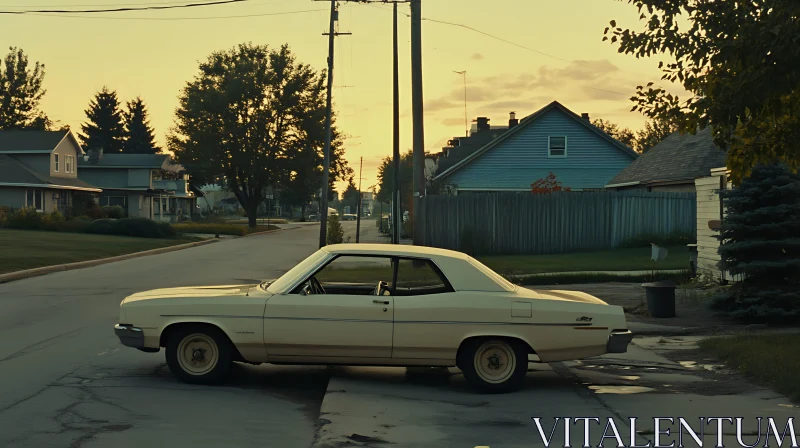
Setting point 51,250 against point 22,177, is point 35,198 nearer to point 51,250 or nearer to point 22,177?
point 22,177

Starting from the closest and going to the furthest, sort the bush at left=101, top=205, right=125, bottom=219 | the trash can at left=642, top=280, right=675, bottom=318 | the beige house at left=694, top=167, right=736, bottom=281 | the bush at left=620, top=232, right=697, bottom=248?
the trash can at left=642, top=280, right=675, bottom=318, the beige house at left=694, top=167, right=736, bottom=281, the bush at left=620, top=232, right=697, bottom=248, the bush at left=101, top=205, right=125, bottom=219

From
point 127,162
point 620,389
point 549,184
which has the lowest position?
point 620,389

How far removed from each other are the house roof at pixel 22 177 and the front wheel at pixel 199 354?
183 ft

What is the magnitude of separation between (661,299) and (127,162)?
258 feet

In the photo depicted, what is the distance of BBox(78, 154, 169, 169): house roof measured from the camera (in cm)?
8681

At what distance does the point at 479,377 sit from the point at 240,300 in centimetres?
242

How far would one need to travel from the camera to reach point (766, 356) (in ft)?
34.7

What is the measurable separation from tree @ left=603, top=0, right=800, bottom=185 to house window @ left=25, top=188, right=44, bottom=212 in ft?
188

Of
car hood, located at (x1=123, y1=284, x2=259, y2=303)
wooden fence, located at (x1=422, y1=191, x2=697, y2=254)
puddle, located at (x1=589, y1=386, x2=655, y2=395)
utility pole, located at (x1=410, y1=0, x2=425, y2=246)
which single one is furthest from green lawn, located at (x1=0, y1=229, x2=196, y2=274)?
puddle, located at (x1=589, y1=386, x2=655, y2=395)

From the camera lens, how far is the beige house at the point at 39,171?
6131 centimetres

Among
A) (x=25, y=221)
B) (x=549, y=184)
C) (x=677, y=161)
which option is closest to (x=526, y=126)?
(x=549, y=184)

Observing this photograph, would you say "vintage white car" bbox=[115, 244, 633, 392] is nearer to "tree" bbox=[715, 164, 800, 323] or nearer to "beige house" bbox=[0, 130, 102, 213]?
"tree" bbox=[715, 164, 800, 323]

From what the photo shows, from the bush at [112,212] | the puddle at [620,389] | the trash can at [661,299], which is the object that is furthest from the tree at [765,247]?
the bush at [112,212]

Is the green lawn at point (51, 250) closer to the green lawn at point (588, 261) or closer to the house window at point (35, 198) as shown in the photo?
the green lawn at point (588, 261)
